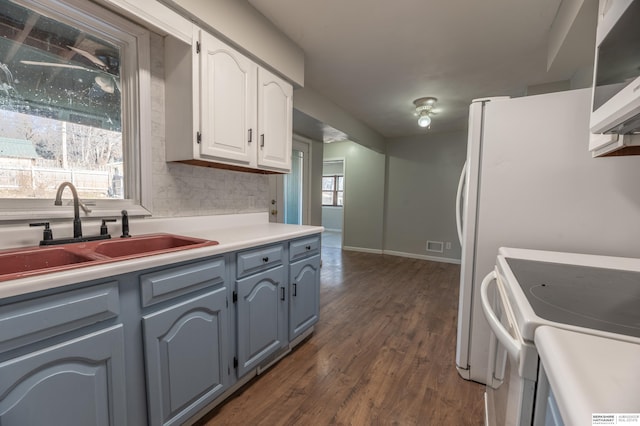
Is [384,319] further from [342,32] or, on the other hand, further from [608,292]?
[342,32]

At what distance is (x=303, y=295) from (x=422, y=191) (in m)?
3.70

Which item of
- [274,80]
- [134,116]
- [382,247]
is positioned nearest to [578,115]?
[274,80]

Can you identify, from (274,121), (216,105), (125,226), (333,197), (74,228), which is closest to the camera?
(74,228)

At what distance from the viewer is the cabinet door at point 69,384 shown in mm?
791

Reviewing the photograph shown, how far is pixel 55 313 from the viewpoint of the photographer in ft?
2.78

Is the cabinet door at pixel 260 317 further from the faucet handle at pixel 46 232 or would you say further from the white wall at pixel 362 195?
the white wall at pixel 362 195

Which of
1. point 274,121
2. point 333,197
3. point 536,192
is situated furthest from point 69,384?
point 333,197

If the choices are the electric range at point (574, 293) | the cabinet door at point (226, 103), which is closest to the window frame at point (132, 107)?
the cabinet door at point (226, 103)

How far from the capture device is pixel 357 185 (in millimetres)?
5594

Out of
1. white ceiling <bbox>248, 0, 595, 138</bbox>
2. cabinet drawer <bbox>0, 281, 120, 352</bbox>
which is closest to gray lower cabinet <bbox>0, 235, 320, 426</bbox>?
cabinet drawer <bbox>0, 281, 120, 352</bbox>

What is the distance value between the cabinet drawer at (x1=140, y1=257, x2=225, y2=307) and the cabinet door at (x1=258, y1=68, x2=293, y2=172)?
3.04 feet

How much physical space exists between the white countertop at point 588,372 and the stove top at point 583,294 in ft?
0.25

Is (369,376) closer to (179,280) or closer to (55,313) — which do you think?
(179,280)

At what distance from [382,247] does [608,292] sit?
4.64 m
